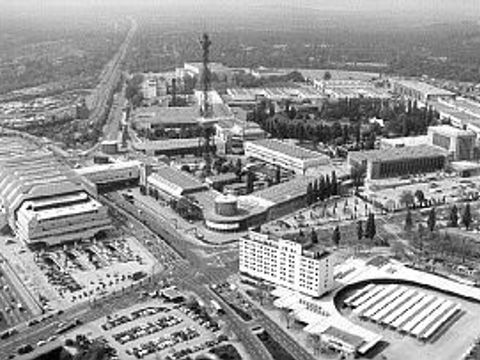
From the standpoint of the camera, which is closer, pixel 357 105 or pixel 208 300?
pixel 208 300

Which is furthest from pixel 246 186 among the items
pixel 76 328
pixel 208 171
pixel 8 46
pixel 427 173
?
pixel 8 46

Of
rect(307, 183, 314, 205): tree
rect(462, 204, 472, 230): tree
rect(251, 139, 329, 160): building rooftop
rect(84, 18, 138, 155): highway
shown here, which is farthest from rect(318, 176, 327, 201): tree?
rect(84, 18, 138, 155): highway

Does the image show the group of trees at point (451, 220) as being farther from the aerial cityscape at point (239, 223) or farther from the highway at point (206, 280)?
the highway at point (206, 280)

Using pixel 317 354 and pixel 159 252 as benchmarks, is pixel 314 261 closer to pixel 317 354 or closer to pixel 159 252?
pixel 317 354

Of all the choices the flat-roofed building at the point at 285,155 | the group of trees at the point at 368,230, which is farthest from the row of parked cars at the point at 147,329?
the flat-roofed building at the point at 285,155

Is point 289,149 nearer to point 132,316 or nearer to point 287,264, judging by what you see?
point 287,264

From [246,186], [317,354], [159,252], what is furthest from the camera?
[246,186]
